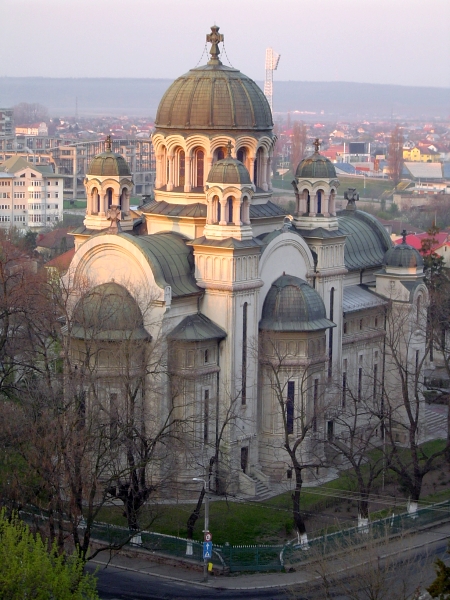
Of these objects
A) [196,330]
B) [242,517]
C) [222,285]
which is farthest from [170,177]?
[242,517]

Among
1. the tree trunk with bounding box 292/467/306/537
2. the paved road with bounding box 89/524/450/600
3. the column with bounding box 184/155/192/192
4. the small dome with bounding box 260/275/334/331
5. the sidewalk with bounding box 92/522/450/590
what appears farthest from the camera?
the column with bounding box 184/155/192/192

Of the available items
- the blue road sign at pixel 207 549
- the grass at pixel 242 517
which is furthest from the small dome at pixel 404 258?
the blue road sign at pixel 207 549

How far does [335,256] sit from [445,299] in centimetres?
1266

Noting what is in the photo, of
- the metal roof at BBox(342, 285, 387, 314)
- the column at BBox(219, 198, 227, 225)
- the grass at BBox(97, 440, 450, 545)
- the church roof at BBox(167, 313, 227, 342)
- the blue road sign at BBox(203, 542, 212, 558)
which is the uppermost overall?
the column at BBox(219, 198, 227, 225)

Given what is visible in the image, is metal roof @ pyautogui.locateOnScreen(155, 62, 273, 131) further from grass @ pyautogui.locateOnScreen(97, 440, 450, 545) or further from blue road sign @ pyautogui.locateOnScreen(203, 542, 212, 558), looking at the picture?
blue road sign @ pyautogui.locateOnScreen(203, 542, 212, 558)

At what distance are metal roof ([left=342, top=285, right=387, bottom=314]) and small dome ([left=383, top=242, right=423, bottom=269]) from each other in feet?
3.91

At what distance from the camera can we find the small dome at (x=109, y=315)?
3872cm

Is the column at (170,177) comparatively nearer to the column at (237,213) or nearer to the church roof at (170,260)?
the church roof at (170,260)

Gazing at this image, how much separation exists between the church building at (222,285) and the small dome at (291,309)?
42 millimetres

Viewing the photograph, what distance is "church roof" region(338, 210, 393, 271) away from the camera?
48531 mm

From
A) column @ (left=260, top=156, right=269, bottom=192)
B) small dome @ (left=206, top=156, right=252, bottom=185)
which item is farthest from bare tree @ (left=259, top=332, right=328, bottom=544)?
column @ (left=260, top=156, right=269, bottom=192)

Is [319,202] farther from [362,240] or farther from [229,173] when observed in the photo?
[229,173]

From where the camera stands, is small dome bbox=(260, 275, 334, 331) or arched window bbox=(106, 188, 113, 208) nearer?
small dome bbox=(260, 275, 334, 331)

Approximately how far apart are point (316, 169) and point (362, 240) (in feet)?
16.6
